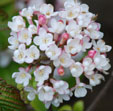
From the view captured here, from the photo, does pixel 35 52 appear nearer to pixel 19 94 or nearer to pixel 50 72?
pixel 50 72

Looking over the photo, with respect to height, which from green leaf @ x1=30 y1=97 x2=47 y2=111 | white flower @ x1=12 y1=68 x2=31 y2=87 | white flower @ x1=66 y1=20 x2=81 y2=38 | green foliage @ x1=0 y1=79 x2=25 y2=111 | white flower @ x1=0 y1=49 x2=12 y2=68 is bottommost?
green leaf @ x1=30 y1=97 x2=47 y2=111

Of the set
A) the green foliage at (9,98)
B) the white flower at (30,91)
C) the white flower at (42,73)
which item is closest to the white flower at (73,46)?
the white flower at (42,73)

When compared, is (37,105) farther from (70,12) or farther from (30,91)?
(70,12)

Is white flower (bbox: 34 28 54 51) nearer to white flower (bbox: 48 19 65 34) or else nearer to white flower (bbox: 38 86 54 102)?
white flower (bbox: 48 19 65 34)

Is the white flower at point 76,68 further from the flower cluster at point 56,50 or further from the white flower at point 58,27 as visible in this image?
the white flower at point 58,27

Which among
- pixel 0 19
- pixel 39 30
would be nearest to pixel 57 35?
pixel 39 30

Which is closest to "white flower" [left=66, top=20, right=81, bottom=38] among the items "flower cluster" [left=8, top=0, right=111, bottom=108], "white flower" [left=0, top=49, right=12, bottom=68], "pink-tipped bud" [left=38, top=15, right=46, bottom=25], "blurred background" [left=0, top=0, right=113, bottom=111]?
"flower cluster" [left=8, top=0, right=111, bottom=108]
